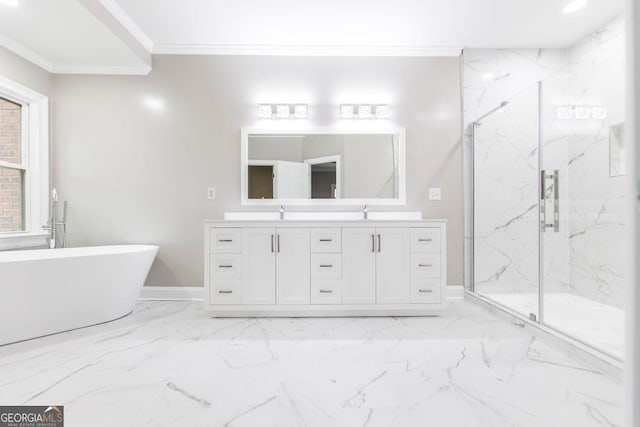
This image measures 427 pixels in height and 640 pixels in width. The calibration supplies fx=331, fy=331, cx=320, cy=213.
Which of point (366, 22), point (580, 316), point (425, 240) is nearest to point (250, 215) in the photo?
point (425, 240)

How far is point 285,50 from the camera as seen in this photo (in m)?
3.13

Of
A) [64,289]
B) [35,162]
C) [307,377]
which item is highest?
[35,162]

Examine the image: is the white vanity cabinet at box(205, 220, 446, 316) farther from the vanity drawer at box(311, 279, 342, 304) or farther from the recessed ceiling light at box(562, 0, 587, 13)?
the recessed ceiling light at box(562, 0, 587, 13)

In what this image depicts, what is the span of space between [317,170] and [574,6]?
7.97ft

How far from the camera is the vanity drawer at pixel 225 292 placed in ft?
8.46

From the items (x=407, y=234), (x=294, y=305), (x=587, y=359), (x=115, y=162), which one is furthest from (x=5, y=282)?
(x=587, y=359)

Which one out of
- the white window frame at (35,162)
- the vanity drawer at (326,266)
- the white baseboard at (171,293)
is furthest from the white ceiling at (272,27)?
the white baseboard at (171,293)

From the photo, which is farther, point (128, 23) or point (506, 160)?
point (506, 160)

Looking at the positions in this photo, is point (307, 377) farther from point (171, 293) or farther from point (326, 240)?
point (171, 293)

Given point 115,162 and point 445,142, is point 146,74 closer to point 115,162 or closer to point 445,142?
point 115,162

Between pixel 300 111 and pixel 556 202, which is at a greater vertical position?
pixel 300 111

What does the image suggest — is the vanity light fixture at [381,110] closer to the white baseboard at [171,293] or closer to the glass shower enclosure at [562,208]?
the glass shower enclosure at [562,208]

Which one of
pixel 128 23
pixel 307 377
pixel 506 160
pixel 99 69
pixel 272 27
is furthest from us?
pixel 99 69

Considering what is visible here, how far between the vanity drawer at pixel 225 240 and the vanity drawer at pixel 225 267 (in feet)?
0.19
